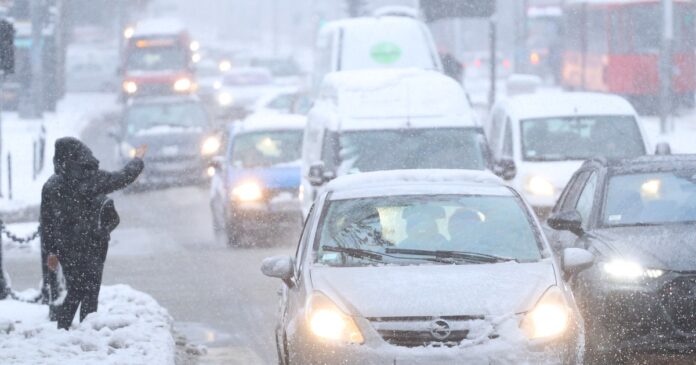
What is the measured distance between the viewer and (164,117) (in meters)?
30.5

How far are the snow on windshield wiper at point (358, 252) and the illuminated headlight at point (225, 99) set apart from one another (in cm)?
3649

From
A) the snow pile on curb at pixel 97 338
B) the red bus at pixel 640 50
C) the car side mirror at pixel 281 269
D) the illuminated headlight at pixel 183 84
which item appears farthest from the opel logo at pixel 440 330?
the illuminated headlight at pixel 183 84

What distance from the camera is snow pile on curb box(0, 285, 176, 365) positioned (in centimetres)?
1002

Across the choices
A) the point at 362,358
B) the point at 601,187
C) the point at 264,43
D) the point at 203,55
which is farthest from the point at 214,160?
the point at 264,43

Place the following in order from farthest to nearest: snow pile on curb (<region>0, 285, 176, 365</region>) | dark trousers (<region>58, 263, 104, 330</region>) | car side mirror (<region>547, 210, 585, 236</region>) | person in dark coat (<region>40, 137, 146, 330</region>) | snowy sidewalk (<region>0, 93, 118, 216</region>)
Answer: snowy sidewalk (<region>0, 93, 118, 216</region>), dark trousers (<region>58, 263, 104, 330</region>), person in dark coat (<region>40, 137, 146, 330</region>), car side mirror (<region>547, 210, 585, 236</region>), snow pile on curb (<region>0, 285, 176, 365</region>)

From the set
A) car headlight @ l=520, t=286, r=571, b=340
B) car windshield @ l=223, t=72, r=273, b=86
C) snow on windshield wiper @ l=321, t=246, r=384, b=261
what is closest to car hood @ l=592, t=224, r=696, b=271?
car headlight @ l=520, t=286, r=571, b=340

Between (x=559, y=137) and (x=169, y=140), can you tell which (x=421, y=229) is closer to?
(x=559, y=137)

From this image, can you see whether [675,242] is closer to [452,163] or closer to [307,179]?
[452,163]

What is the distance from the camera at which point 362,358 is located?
754cm

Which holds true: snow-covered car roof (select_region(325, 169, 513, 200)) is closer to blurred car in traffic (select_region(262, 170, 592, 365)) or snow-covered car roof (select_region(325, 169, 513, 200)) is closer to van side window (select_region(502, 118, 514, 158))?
blurred car in traffic (select_region(262, 170, 592, 365))

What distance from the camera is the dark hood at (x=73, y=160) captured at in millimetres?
10930

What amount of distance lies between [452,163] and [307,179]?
1677mm

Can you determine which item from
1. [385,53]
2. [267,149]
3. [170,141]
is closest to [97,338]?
[267,149]

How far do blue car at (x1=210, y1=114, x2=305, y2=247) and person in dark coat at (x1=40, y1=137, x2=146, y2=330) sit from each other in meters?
9.11
